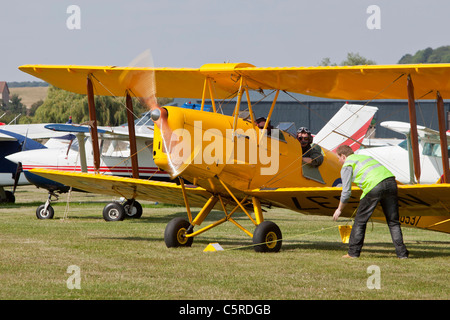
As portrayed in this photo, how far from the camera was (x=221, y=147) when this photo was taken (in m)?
9.41

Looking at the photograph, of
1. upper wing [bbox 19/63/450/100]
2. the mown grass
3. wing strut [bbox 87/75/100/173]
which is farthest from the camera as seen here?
wing strut [bbox 87/75/100/173]

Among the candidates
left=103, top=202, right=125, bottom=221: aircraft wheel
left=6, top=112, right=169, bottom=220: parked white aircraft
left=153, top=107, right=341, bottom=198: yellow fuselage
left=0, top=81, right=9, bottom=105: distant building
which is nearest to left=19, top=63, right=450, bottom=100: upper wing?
left=153, top=107, right=341, bottom=198: yellow fuselage

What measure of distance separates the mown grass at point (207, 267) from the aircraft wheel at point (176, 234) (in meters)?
0.18

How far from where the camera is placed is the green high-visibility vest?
887cm

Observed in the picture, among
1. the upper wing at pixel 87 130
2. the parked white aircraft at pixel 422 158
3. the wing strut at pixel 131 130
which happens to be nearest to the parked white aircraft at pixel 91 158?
the upper wing at pixel 87 130

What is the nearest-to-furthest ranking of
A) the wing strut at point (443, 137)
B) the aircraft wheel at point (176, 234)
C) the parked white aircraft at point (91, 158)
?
the aircraft wheel at point (176, 234) < the wing strut at point (443, 137) < the parked white aircraft at point (91, 158)

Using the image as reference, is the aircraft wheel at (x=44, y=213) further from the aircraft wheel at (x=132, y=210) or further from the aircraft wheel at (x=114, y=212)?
the aircraft wheel at (x=132, y=210)

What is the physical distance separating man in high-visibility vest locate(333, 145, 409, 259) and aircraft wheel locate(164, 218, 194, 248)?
7.81 feet

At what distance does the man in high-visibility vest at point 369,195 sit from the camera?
885 cm

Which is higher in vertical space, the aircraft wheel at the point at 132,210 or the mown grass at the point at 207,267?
the mown grass at the point at 207,267

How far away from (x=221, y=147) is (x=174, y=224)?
4.68 feet

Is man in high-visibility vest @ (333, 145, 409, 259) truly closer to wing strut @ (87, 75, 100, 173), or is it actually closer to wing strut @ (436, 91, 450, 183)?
wing strut @ (436, 91, 450, 183)
